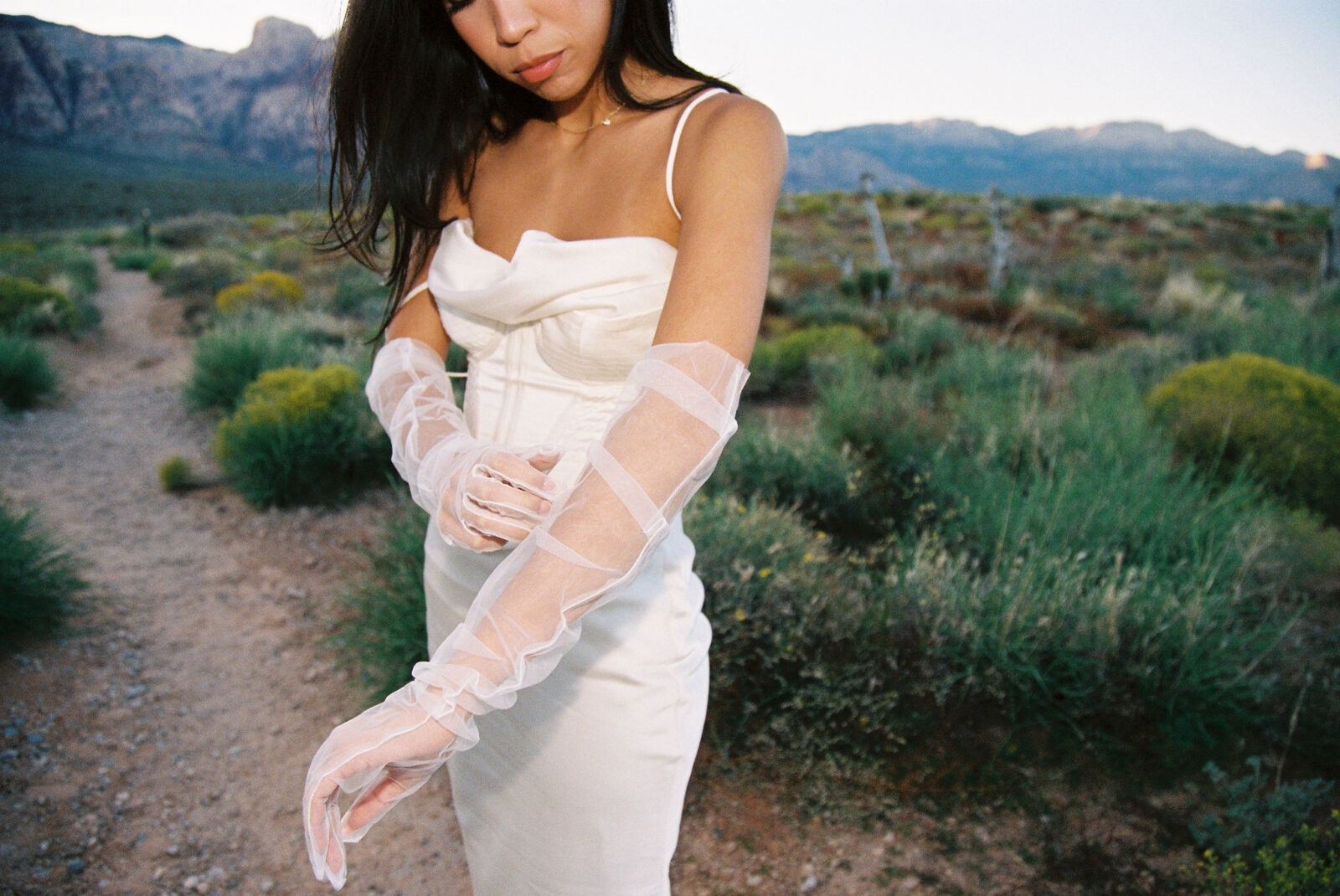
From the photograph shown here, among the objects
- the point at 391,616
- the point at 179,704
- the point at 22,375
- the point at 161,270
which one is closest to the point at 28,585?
the point at 179,704

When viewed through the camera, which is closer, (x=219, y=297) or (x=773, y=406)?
(x=773, y=406)

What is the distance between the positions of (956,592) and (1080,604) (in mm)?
495

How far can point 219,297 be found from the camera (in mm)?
10242

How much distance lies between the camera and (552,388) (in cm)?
136

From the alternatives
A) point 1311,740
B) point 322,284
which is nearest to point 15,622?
point 1311,740

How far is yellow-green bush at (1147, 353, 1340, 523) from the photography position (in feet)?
15.0

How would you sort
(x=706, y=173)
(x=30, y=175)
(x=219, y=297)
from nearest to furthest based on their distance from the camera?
(x=706, y=173), (x=219, y=297), (x=30, y=175)

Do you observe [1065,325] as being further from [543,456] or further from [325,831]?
[325,831]

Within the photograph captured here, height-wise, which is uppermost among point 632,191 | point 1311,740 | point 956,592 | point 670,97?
point 670,97

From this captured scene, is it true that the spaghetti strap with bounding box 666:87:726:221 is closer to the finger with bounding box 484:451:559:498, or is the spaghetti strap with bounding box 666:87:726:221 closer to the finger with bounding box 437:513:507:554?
the finger with bounding box 484:451:559:498

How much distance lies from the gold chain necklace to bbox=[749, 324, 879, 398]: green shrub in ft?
18.5

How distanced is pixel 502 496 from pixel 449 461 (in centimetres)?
24

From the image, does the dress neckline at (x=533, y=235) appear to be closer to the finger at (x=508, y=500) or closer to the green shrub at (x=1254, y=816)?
the finger at (x=508, y=500)

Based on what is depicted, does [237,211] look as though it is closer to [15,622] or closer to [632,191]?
[15,622]
